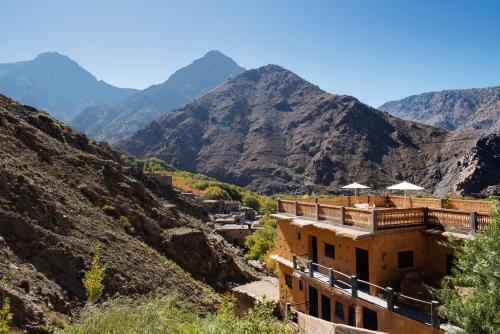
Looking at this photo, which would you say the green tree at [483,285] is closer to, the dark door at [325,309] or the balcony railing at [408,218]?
the balcony railing at [408,218]

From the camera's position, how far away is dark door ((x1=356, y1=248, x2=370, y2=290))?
16609 mm

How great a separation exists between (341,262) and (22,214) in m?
19.8

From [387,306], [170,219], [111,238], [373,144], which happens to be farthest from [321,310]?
[373,144]

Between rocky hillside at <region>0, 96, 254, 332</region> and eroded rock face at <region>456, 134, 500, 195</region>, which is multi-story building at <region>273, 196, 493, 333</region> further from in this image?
eroded rock face at <region>456, 134, 500, 195</region>

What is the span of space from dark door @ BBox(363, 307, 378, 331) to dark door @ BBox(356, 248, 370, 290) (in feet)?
3.89

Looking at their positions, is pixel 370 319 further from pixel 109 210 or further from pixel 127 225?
pixel 109 210

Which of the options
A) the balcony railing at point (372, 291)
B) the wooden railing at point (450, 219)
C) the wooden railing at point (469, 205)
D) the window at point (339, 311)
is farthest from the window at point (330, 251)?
the wooden railing at point (469, 205)

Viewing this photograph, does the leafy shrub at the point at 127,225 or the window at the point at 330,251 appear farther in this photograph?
the leafy shrub at the point at 127,225

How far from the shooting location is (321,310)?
19156mm

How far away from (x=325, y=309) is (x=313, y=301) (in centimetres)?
123

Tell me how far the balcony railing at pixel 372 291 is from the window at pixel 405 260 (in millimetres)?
1199

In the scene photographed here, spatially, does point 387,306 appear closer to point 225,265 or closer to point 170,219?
point 225,265

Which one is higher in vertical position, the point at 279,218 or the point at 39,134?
the point at 39,134

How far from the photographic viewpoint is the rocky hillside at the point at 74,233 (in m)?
21.4
